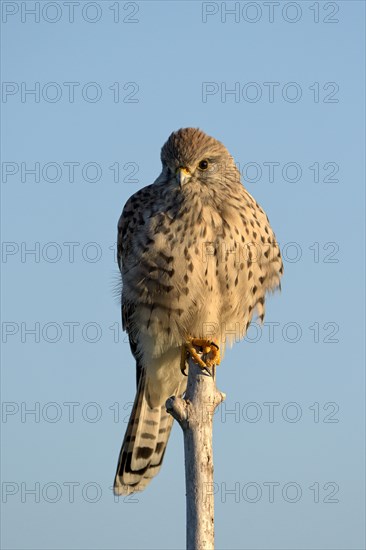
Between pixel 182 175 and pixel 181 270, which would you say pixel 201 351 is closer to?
pixel 181 270

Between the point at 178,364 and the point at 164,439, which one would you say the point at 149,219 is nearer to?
the point at 178,364

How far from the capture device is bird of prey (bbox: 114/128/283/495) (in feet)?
21.6

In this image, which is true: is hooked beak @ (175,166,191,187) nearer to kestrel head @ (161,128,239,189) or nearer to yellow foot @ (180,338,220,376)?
kestrel head @ (161,128,239,189)

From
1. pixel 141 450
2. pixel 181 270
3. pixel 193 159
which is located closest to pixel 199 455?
pixel 181 270

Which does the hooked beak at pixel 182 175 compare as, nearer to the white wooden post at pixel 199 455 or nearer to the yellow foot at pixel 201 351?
the yellow foot at pixel 201 351

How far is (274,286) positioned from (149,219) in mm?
1022

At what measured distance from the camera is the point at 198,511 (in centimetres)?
532

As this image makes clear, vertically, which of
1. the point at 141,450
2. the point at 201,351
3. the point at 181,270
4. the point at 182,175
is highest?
the point at 182,175

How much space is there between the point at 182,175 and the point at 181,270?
0.74 metres

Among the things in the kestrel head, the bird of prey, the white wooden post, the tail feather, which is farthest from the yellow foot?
the kestrel head

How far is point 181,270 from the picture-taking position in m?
6.51

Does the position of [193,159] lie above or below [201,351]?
above

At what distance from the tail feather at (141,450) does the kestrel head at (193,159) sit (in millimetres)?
1740

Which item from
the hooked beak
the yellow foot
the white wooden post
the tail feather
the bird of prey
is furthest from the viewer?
the tail feather
